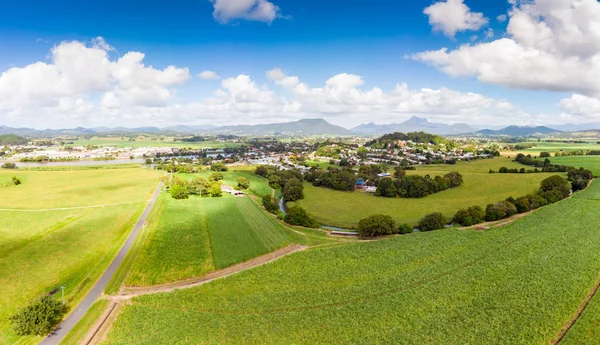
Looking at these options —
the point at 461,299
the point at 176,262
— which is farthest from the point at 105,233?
the point at 461,299

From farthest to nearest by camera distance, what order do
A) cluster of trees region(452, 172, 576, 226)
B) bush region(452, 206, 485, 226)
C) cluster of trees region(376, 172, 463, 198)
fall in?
cluster of trees region(376, 172, 463, 198), cluster of trees region(452, 172, 576, 226), bush region(452, 206, 485, 226)

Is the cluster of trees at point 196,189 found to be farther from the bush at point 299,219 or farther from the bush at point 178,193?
the bush at point 299,219

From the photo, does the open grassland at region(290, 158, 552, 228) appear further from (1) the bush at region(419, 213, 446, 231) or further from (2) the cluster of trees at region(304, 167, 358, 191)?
(1) the bush at region(419, 213, 446, 231)

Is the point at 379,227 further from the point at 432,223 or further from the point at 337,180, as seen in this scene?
the point at 337,180

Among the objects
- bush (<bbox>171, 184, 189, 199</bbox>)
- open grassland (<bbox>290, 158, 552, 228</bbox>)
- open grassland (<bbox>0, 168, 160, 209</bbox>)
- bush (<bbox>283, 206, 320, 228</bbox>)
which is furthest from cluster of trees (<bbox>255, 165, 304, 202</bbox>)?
open grassland (<bbox>0, 168, 160, 209</bbox>)

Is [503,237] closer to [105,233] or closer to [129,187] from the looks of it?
[105,233]

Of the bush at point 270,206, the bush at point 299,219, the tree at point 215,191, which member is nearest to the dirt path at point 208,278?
the bush at point 299,219

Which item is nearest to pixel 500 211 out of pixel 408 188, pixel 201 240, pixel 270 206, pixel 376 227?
pixel 408 188
